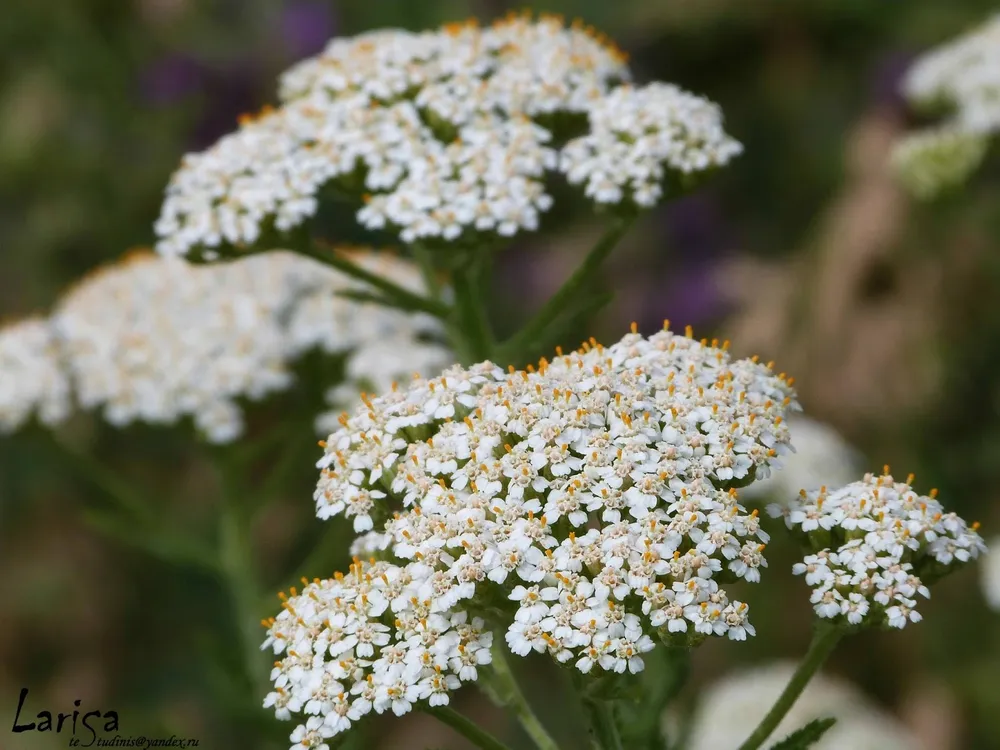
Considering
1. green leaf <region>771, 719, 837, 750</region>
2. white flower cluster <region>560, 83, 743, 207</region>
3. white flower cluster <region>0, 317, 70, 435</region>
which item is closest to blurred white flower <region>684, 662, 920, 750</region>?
green leaf <region>771, 719, 837, 750</region>

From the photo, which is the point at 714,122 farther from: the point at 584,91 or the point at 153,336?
the point at 153,336

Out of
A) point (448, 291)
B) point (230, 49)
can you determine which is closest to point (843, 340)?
point (448, 291)

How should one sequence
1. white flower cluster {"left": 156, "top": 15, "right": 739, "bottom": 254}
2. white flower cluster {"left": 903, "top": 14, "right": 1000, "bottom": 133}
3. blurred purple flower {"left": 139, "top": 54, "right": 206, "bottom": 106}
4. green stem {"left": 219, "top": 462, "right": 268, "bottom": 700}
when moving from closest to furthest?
white flower cluster {"left": 156, "top": 15, "right": 739, "bottom": 254} → green stem {"left": 219, "top": 462, "right": 268, "bottom": 700} → white flower cluster {"left": 903, "top": 14, "right": 1000, "bottom": 133} → blurred purple flower {"left": 139, "top": 54, "right": 206, "bottom": 106}

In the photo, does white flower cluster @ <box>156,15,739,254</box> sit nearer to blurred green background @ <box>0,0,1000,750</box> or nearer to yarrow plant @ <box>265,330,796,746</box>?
yarrow plant @ <box>265,330,796,746</box>

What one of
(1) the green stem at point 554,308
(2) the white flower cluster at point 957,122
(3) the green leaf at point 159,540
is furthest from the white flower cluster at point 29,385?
(2) the white flower cluster at point 957,122

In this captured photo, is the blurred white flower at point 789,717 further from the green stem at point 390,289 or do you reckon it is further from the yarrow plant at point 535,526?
the yarrow plant at point 535,526

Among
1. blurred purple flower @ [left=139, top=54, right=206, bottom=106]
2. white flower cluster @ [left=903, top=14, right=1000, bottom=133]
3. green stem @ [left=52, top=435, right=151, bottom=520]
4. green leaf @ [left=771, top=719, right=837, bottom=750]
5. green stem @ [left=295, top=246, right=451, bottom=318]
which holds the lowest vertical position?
green leaf @ [left=771, top=719, right=837, bottom=750]
